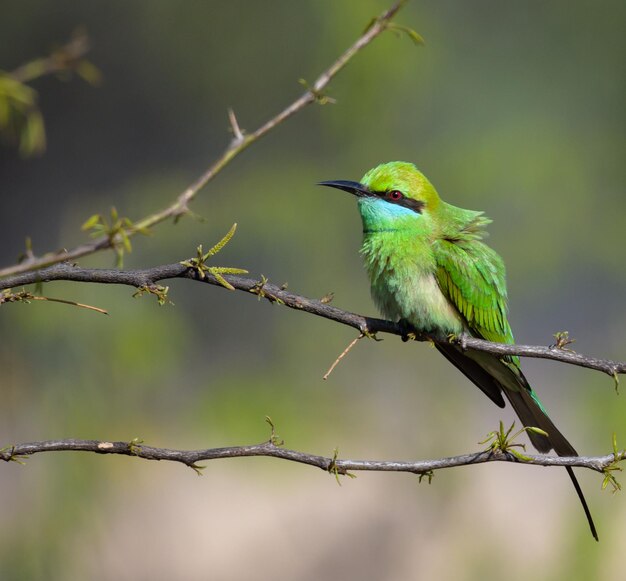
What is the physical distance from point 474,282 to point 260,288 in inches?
34.4

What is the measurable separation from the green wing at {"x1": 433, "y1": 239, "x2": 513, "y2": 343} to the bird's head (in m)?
0.08

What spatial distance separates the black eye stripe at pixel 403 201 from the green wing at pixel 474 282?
0.10 meters

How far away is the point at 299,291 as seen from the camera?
17.2 feet

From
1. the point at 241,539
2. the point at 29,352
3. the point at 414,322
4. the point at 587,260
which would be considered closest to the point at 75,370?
the point at 29,352

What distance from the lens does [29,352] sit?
475cm

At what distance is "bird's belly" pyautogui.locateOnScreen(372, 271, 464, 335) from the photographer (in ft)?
6.24

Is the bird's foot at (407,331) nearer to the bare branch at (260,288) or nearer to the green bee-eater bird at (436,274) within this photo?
the green bee-eater bird at (436,274)

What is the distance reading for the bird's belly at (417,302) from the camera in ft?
6.24

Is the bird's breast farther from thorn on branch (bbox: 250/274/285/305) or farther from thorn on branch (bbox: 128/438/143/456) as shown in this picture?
thorn on branch (bbox: 128/438/143/456)

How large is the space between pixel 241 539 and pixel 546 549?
144 cm

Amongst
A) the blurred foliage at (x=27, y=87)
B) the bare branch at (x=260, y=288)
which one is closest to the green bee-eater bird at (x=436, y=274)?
the bare branch at (x=260, y=288)

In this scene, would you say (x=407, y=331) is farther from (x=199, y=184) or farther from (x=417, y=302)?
(x=199, y=184)

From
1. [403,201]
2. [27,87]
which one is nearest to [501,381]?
[403,201]

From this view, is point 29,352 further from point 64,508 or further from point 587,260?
point 587,260
